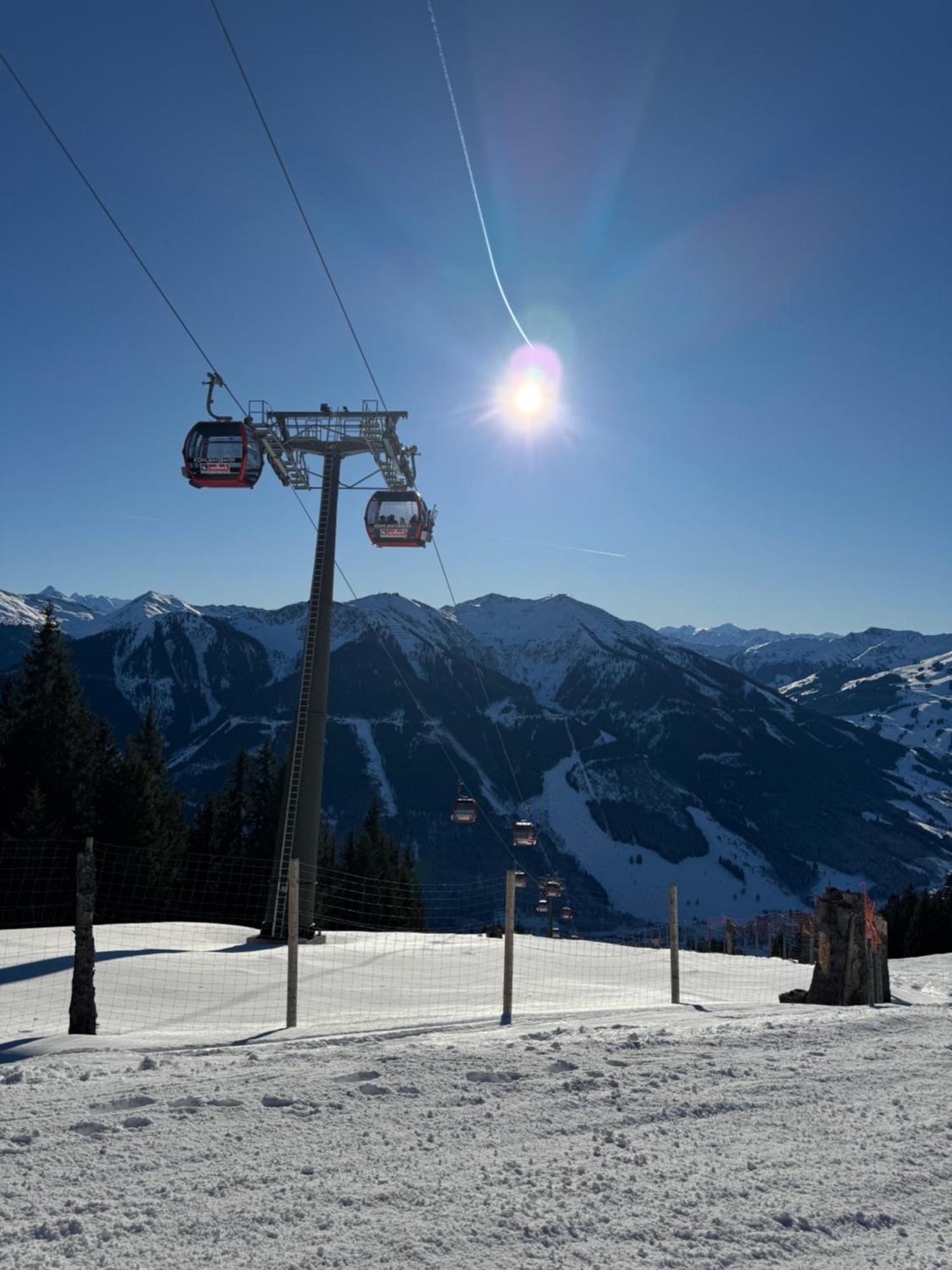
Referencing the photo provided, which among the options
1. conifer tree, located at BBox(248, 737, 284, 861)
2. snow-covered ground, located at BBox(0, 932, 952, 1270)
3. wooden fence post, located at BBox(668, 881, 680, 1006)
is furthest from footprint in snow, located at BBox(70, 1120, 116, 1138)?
conifer tree, located at BBox(248, 737, 284, 861)

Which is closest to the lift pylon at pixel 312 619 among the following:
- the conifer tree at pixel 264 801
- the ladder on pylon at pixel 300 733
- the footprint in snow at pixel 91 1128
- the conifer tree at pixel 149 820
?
the ladder on pylon at pixel 300 733

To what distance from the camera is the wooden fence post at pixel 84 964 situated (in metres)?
9.37

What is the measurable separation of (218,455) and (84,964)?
1467cm

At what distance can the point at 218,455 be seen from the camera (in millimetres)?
21094

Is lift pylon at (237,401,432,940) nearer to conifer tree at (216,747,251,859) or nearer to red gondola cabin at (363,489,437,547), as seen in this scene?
red gondola cabin at (363,489,437,547)

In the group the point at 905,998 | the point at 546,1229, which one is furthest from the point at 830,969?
the point at 546,1229

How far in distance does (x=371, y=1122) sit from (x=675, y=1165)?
6.93ft

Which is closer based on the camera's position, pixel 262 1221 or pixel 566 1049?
pixel 262 1221

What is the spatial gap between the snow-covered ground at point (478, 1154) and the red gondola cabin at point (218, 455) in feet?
51.0

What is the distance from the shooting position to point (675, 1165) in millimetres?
4871

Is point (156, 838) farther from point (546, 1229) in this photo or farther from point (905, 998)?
point (546, 1229)

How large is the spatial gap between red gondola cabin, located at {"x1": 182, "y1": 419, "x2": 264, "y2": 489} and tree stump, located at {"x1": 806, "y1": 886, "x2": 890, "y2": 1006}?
1691 cm

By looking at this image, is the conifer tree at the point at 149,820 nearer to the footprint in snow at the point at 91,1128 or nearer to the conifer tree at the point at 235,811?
the conifer tree at the point at 235,811

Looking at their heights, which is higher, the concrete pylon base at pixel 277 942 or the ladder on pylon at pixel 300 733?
the ladder on pylon at pixel 300 733
